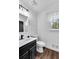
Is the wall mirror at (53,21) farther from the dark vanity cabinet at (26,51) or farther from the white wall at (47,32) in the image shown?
the dark vanity cabinet at (26,51)

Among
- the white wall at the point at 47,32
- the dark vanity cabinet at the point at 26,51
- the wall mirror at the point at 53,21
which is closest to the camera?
the dark vanity cabinet at the point at 26,51

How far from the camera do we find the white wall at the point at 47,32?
3.18 meters

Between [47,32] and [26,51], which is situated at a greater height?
[47,32]

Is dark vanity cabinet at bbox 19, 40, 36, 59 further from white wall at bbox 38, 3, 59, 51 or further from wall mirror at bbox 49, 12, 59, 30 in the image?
wall mirror at bbox 49, 12, 59, 30

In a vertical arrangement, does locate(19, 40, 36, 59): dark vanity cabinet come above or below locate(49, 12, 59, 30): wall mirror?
below

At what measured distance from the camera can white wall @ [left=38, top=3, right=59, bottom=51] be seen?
318 centimetres

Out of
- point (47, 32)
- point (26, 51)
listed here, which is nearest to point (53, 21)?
point (47, 32)

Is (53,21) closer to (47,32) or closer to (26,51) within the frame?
(47,32)

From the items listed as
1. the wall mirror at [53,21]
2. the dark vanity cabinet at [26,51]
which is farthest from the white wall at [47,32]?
the dark vanity cabinet at [26,51]

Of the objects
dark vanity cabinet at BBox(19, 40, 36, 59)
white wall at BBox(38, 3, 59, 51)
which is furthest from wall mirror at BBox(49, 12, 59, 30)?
dark vanity cabinet at BBox(19, 40, 36, 59)

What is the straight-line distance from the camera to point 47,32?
11.5 feet
